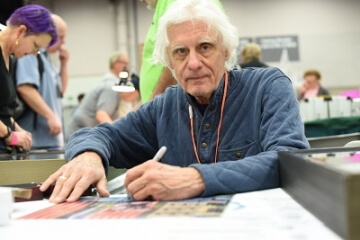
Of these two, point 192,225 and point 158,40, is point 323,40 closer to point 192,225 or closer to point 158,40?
point 158,40

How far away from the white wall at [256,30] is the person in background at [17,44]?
629cm

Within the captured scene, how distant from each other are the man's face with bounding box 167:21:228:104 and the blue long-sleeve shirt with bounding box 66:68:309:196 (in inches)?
1.6

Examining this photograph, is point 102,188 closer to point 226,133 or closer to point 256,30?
point 226,133

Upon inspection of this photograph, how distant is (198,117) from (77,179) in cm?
49

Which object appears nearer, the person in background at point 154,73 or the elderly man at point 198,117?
the elderly man at point 198,117

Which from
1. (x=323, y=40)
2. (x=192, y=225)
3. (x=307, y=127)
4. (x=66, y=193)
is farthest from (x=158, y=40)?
(x=323, y=40)

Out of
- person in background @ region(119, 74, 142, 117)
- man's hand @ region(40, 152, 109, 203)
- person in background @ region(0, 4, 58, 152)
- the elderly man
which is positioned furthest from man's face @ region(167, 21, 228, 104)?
person in background @ region(119, 74, 142, 117)

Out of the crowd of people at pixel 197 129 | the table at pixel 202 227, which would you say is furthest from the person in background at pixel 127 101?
the table at pixel 202 227

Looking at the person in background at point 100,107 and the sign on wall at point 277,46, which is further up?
the sign on wall at point 277,46

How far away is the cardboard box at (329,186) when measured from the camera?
0.64 m

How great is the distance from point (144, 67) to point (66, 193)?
113 centimetres

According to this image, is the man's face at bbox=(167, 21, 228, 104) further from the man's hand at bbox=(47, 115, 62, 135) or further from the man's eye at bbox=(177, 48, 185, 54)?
the man's hand at bbox=(47, 115, 62, 135)

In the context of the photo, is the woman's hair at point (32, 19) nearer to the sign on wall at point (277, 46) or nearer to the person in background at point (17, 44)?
the person in background at point (17, 44)

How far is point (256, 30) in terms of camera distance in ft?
29.3
